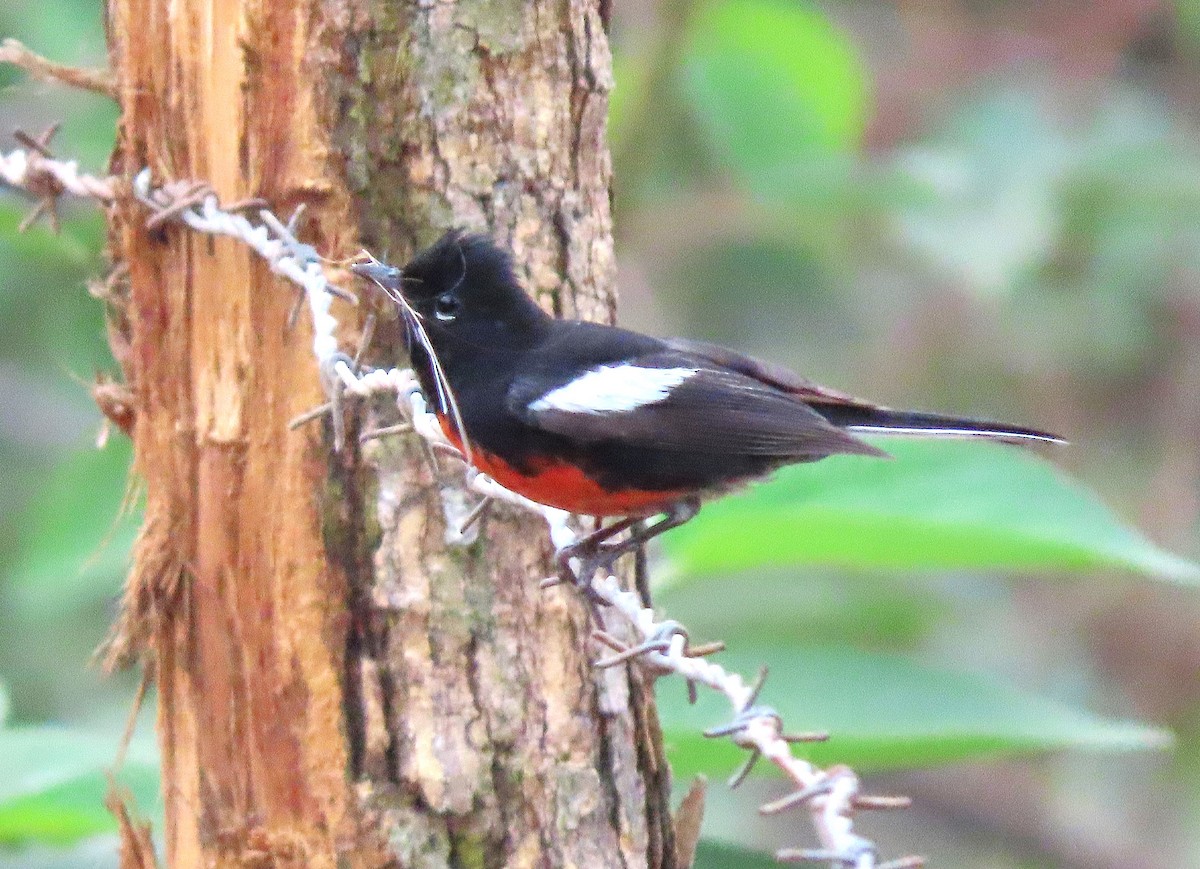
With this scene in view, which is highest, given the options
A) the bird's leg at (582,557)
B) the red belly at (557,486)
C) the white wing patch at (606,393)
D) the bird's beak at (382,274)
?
the bird's beak at (382,274)

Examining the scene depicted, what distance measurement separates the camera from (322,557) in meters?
2.08

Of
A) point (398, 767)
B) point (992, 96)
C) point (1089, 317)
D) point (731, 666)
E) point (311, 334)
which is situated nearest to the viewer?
point (398, 767)

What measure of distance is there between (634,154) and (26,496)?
289cm

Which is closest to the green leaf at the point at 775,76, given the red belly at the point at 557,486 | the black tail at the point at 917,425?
the black tail at the point at 917,425

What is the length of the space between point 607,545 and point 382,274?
54 centimetres

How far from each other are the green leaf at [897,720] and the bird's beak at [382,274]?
0.83 metres

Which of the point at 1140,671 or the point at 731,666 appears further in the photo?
the point at 1140,671

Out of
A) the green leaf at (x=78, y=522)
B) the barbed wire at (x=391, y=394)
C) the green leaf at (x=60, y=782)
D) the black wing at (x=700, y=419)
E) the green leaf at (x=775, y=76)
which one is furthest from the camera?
the green leaf at (x=775, y=76)

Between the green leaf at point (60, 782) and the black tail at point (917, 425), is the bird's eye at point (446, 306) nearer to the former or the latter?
the black tail at point (917, 425)

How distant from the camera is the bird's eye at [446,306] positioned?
7.05 ft

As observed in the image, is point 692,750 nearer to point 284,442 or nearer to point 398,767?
point 398,767

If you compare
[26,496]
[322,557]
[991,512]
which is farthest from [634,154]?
[26,496]

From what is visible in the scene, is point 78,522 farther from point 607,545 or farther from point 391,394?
point 607,545

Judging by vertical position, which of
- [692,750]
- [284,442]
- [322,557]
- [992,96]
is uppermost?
[992,96]
